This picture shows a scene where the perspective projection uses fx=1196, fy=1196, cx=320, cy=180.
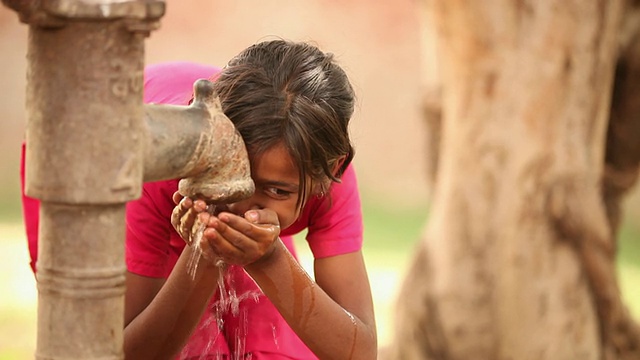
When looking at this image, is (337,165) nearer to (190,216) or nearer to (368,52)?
(190,216)

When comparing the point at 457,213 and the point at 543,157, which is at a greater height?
the point at 543,157

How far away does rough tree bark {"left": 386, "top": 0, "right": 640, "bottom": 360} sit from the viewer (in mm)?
4012

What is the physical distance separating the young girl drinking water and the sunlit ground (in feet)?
9.50

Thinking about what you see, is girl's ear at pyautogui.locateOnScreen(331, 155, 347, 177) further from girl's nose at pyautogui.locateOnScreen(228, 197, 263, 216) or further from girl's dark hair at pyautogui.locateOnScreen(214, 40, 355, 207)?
girl's nose at pyautogui.locateOnScreen(228, 197, 263, 216)

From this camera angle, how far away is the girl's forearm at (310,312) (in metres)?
2.14

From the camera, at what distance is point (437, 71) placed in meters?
4.37

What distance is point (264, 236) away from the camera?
196 centimetres

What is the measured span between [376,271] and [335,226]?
191 inches

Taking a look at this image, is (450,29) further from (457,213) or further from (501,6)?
(457,213)

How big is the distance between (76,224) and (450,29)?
270cm

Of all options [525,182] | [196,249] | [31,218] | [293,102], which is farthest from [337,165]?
[525,182]

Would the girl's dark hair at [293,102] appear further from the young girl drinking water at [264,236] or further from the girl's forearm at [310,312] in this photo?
the girl's forearm at [310,312]

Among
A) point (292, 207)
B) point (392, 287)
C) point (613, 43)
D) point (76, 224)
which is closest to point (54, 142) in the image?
point (76, 224)

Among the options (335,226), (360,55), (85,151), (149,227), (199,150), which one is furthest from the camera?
(360,55)
